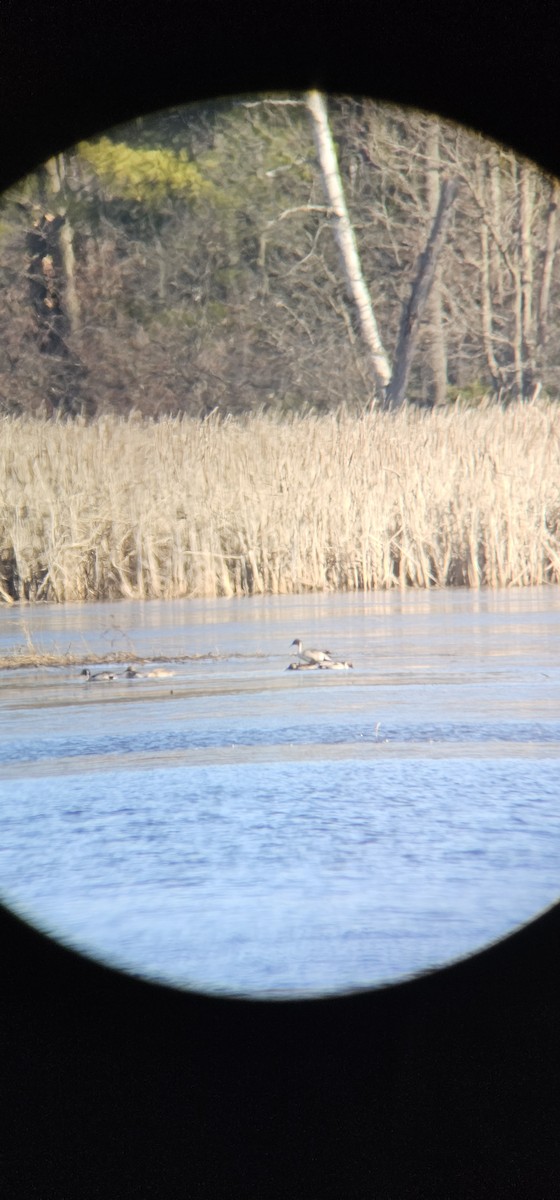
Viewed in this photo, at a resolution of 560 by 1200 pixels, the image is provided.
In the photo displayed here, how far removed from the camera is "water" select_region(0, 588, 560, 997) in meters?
1.87

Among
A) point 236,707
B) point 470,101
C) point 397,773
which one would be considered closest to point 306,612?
point 236,707

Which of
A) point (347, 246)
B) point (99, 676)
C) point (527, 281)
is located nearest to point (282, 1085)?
point (99, 676)

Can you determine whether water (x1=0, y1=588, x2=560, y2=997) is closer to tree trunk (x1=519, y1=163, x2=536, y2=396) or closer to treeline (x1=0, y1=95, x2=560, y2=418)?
treeline (x1=0, y1=95, x2=560, y2=418)

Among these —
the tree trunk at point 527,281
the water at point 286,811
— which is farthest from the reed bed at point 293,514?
the tree trunk at point 527,281

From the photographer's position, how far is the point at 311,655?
4355 mm

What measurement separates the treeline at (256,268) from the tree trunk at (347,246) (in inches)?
5.4

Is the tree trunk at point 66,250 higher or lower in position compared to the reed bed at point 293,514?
higher

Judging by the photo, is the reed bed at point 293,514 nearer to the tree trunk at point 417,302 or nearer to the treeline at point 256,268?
the treeline at point 256,268

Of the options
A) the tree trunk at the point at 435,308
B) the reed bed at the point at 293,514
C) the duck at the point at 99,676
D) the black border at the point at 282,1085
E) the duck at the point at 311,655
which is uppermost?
the tree trunk at the point at 435,308

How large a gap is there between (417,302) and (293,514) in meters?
6.64

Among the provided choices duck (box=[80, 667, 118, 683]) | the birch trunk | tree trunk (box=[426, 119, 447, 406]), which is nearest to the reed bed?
duck (box=[80, 667, 118, 683])

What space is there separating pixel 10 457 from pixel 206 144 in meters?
6.37

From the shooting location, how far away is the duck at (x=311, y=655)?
13.9 ft

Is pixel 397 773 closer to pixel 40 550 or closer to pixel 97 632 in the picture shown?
pixel 97 632
